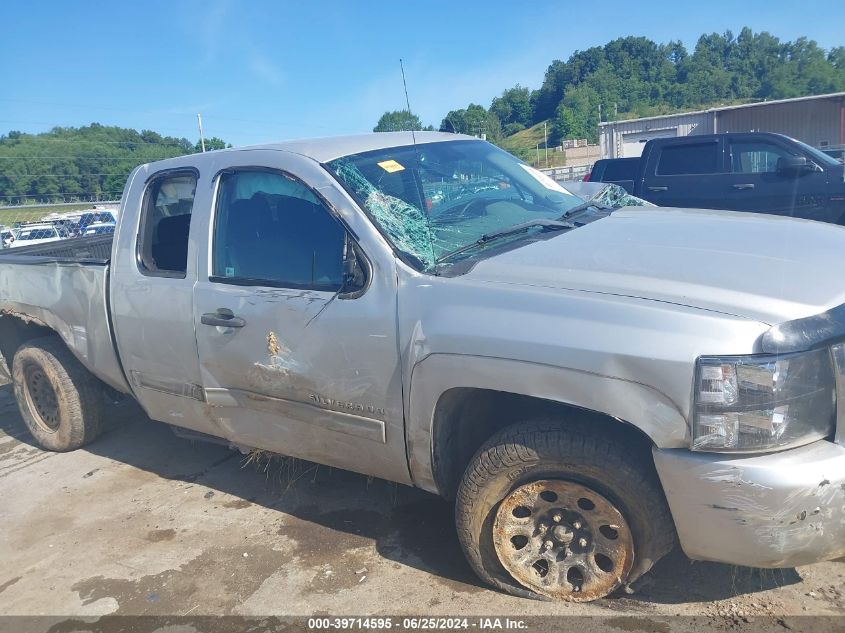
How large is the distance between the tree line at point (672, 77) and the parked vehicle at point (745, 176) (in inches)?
2847

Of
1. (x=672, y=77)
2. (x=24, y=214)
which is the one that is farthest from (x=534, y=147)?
(x=24, y=214)

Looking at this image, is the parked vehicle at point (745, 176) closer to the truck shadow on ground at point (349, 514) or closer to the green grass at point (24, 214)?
the truck shadow on ground at point (349, 514)

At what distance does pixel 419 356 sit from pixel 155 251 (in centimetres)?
206

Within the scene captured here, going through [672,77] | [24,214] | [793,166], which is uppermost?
[672,77]

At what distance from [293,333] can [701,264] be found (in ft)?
5.66

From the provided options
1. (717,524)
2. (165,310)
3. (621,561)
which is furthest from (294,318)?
(717,524)

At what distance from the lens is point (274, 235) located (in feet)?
11.1

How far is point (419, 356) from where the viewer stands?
2740mm

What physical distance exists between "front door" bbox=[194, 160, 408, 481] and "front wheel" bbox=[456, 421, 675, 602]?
0.44m

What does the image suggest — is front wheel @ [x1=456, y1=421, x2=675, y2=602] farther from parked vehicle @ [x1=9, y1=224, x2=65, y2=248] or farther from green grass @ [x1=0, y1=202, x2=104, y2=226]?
green grass @ [x1=0, y1=202, x2=104, y2=226]

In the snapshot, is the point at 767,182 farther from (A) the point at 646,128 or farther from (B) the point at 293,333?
(A) the point at 646,128

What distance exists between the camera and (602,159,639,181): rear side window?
1189cm

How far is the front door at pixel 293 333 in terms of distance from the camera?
294 centimetres

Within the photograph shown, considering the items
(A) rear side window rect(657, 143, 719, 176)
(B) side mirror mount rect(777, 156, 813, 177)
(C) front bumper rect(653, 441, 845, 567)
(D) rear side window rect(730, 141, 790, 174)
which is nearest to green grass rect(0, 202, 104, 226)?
(A) rear side window rect(657, 143, 719, 176)
